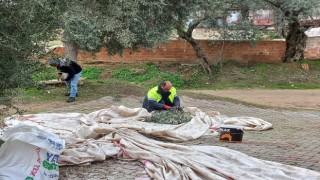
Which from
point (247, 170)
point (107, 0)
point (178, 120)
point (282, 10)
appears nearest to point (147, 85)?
point (282, 10)

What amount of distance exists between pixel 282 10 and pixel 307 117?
7.98 meters

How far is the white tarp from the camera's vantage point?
5980 millimetres

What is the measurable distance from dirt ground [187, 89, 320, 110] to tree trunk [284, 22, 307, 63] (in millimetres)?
3732

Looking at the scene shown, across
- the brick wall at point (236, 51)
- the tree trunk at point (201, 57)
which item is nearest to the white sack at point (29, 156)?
the tree trunk at point (201, 57)

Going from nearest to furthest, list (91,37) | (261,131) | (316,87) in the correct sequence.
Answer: (261,131) < (91,37) < (316,87)

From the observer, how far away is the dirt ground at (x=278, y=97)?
15.3 m

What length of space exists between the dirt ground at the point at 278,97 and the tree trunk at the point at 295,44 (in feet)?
12.2

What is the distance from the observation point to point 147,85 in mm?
18969

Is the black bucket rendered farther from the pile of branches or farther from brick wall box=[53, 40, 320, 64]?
brick wall box=[53, 40, 320, 64]

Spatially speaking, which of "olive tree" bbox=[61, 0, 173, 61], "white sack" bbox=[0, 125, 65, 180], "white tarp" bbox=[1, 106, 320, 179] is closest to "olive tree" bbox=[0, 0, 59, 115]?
"white sack" bbox=[0, 125, 65, 180]

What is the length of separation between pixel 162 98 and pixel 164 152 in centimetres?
391

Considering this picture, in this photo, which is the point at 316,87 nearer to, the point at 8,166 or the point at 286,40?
the point at 286,40

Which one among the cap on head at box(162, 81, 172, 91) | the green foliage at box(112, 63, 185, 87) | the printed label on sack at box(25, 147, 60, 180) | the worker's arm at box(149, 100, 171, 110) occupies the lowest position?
the green foliage at box(112, 63, 185, 87)

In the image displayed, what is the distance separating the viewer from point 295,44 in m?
21.5
